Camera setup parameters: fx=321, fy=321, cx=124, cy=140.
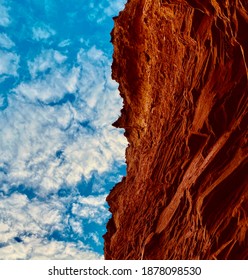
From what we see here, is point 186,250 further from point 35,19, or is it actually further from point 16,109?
point 35,19

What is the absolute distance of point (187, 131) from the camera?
764 centimetres

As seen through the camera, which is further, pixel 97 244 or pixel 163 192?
pixel 97 244

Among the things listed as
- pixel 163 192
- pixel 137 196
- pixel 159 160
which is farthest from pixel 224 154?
pixel 137 196

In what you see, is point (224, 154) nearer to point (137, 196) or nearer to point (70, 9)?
point (137, 196)

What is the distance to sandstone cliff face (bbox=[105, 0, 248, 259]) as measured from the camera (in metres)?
5.46

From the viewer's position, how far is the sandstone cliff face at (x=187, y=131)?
5.46m

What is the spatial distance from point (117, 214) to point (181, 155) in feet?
20.0

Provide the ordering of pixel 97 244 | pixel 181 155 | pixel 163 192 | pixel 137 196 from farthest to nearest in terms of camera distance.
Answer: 1. pixel 97 244
2. pixel 137 196
3. pixel 163 192
4. pixel 181 155

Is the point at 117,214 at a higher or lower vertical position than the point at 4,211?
lower

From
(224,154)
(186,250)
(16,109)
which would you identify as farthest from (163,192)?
(16,109)

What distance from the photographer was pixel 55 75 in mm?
43906

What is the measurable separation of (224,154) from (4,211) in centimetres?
3505

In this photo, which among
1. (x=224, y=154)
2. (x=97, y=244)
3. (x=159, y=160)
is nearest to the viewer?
(x=224, y=154)

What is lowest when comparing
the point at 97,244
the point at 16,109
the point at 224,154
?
the point at 224,154
